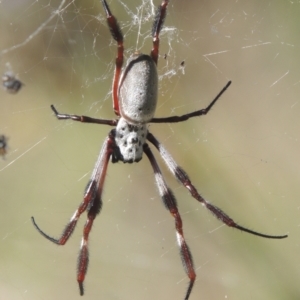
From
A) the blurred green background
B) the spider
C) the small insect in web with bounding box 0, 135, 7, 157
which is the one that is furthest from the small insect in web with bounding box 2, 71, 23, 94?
the spider

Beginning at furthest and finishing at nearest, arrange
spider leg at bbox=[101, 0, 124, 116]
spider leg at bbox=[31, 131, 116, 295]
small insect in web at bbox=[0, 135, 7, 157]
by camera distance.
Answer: small insect in web at bbox=[0, 135, 7, 157]
spider leg at bbox=[31, 131, 116, 295]
spider leg at bbox=[101, 0, 124, 116]

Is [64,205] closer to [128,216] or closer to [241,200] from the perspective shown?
[128,216]

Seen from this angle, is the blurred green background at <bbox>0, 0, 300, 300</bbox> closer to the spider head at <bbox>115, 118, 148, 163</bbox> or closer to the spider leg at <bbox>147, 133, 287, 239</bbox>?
the spider leg at <bbox>147, 133, 287, 239</bbox>

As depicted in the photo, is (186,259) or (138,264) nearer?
(186,259)

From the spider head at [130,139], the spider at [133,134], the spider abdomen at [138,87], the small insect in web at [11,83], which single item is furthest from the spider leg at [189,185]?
the small insect in web at [11,83]

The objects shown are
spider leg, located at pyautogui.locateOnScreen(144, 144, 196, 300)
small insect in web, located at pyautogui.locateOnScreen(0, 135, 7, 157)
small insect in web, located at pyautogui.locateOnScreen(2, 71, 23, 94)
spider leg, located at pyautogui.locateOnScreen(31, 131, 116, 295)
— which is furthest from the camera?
small insect in web, located at pyautogui.locateOnScreen(2, 71, 23, 94)

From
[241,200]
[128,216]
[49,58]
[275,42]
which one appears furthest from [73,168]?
[275,42]

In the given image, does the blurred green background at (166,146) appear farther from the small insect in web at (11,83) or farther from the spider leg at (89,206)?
the spider leg at (89,206)

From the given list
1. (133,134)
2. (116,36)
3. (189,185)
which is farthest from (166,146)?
(116,36)
